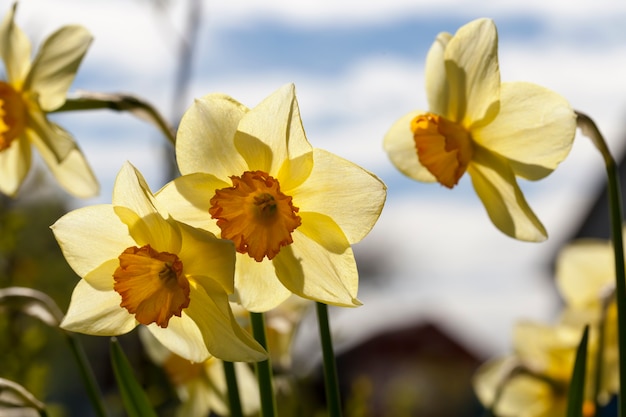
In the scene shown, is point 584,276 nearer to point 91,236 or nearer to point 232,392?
point 232,392

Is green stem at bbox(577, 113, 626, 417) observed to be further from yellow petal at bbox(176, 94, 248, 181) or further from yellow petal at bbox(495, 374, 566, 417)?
yellow petal at bbox(495, 374, 566, 417)

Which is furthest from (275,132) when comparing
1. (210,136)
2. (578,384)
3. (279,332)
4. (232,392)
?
(279,332)

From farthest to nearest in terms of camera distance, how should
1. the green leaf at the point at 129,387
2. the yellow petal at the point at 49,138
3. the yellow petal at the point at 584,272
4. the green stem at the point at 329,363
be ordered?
the yellow petal at the point at 584,272, the yellow petal at the point at 49,138, the green leaf at the point at 129,387, the green stem at the point at 329,363

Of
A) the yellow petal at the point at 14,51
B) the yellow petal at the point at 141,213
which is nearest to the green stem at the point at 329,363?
the yellow petal at the point at 141,213

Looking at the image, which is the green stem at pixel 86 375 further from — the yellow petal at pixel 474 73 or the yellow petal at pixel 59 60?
the yellow petal at pixel 474 73

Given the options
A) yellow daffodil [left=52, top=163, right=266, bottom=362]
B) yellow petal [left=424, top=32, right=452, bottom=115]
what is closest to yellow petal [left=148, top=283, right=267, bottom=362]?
yellow daffodil [left=52, top=163, right=266, bottom=362]
